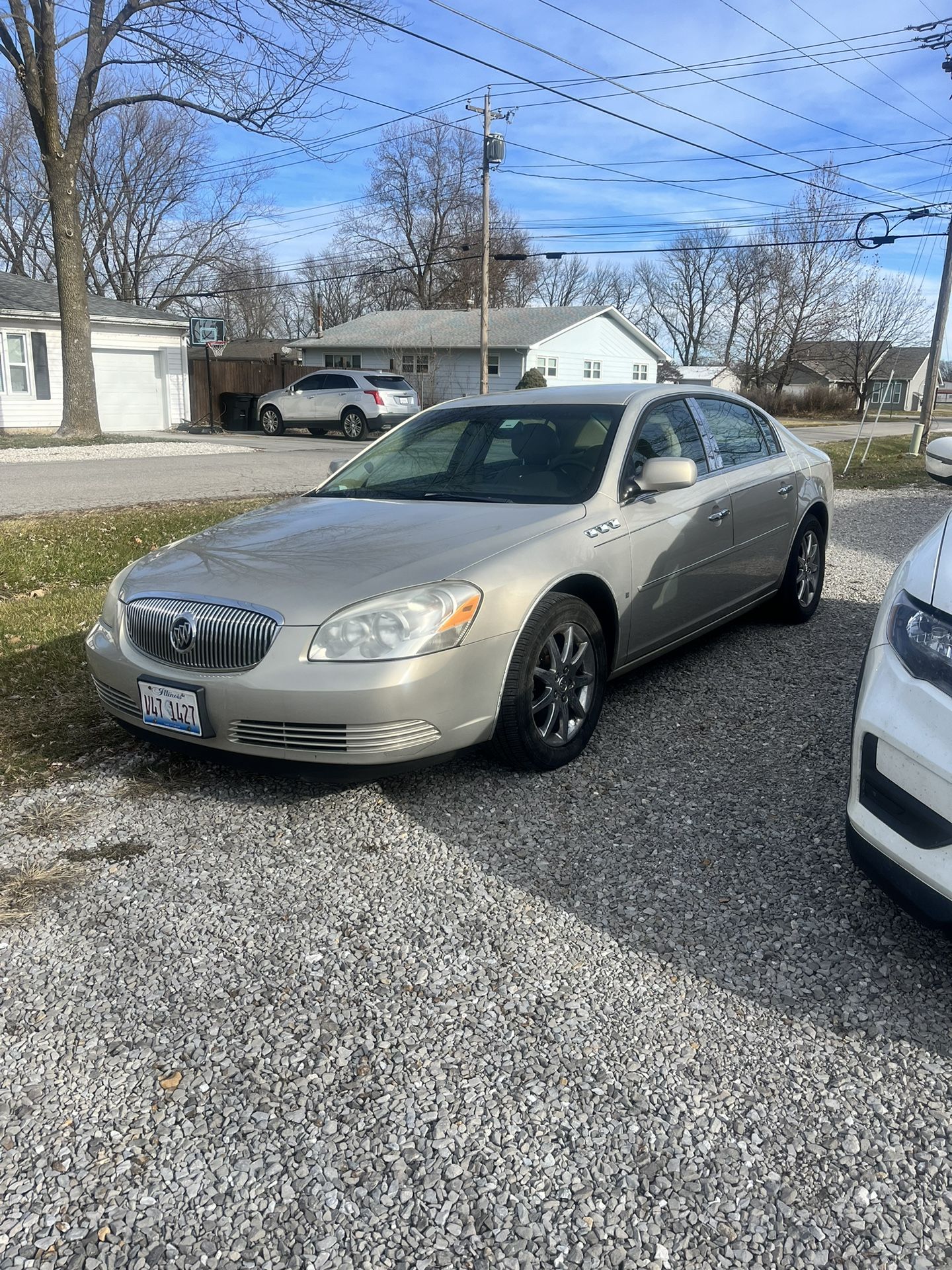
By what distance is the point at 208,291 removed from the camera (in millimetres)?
55094

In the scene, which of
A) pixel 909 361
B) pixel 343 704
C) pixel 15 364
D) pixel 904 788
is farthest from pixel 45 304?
pixel 909 361

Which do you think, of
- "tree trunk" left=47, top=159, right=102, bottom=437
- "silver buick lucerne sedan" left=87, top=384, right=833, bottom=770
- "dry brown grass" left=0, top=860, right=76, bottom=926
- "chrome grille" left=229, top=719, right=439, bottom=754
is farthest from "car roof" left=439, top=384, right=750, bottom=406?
"tree trunk" left=47, top=159, right=102, bottom=437

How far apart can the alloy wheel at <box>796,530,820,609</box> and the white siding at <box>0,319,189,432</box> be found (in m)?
23.2

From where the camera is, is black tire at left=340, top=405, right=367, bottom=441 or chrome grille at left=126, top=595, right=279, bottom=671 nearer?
chrome grille at left=126, top=595, right=279, bottom=671

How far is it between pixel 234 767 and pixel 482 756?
1049 millimetres

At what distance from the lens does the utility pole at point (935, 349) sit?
850 inches

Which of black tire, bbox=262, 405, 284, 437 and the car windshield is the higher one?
the car windshield

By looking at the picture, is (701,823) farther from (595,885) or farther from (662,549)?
(662,549)

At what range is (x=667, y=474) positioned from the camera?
4.27 meters

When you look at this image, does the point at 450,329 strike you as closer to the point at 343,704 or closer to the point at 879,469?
the point at 879,469

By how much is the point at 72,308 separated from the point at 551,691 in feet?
70.6

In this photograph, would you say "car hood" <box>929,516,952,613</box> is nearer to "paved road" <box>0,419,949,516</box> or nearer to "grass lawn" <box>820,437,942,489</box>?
"grass lawn" <box>820,437,942,489</box>

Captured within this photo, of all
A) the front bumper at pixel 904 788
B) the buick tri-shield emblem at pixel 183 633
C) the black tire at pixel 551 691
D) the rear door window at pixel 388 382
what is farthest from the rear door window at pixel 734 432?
the rear door window at pixel 388 382

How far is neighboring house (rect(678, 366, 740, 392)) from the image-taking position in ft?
195
